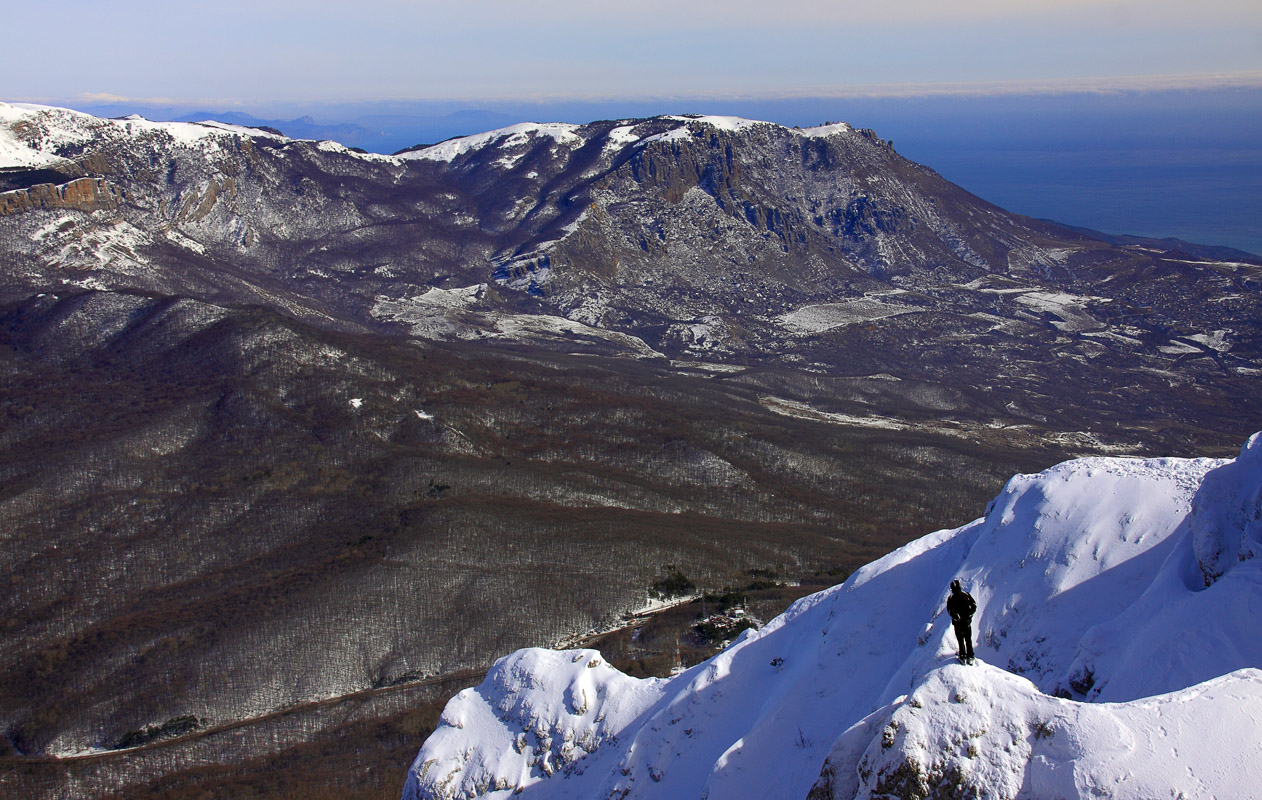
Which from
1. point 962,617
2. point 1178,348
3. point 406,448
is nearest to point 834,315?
point 1178,348

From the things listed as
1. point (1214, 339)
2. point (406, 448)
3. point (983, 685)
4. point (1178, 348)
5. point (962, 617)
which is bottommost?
point (406, 448)

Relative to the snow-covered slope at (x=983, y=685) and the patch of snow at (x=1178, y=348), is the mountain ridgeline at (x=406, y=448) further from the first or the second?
the snow-covered slope at (x=983, y=685)

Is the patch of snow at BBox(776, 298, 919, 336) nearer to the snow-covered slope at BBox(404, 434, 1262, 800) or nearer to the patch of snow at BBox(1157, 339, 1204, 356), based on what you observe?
the patch of snow at BBox(1157, 339, 1204, 356)

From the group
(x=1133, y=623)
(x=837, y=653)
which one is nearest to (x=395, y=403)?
(x=837, y=653)

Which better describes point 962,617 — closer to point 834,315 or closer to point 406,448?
point 406,448

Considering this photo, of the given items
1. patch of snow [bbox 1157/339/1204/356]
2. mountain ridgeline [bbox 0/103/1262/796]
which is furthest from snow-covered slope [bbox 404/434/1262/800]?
patch of snow [bbox 1157/339/1204/356]

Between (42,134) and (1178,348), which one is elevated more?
(42,134)

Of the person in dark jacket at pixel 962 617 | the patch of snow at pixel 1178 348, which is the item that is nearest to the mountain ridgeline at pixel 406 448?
the patch of snow at pixel 1178 348
